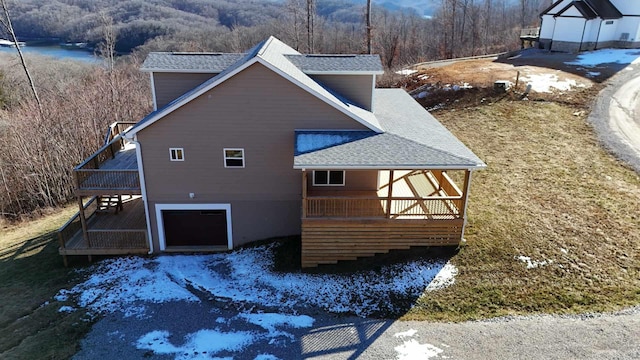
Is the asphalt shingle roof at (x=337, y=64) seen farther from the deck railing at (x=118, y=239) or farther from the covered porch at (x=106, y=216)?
the deck railing at (x=118, y=239)

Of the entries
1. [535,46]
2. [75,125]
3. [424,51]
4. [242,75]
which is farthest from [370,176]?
[424,51]

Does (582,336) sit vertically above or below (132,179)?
below

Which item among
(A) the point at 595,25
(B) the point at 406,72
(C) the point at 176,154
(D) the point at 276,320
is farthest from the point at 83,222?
(A) the point at 595,25

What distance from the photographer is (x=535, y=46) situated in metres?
43.6

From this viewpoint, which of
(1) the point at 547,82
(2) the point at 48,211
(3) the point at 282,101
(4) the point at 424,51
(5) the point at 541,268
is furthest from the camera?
(4) the point at 424,51

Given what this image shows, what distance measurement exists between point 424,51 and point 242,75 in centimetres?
4986

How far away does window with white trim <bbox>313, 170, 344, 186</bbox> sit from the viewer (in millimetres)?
16422

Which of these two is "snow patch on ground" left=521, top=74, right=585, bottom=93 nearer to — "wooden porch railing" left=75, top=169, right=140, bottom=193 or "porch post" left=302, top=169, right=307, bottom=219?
"porch post" left=302, top=169, right=307, bottom=219

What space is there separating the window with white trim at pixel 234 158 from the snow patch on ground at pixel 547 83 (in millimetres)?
23623

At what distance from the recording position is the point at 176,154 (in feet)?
52.7

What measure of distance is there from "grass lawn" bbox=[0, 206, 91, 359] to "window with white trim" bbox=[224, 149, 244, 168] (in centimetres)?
694

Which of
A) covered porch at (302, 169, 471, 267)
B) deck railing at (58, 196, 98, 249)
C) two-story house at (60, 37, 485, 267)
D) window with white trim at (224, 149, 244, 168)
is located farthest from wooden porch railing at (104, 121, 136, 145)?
covered porch at (302, 169, 471, 267)

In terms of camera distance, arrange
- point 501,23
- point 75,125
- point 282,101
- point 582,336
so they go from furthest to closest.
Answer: point 501,23 < point 75,125 < point 282,101 < point 582,336

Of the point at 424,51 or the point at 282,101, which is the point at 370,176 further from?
the point at 424,51
